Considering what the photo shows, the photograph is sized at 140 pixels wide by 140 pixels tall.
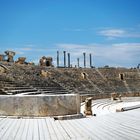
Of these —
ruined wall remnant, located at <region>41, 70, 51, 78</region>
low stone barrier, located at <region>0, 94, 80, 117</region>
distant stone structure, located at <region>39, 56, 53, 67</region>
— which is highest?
distant stone structure, located at <region>39, 56, 53, 67</region>

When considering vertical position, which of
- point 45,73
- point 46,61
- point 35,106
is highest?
point 46,61

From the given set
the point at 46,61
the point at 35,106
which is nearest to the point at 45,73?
the point at 46,61

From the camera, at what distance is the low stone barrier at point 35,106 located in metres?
11.9

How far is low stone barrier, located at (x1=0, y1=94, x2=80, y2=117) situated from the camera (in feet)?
39.1

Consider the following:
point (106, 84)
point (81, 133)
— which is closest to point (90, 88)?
point (106, 84)

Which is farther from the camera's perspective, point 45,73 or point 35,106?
point 45,73

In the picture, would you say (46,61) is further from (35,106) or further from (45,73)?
(35,106)

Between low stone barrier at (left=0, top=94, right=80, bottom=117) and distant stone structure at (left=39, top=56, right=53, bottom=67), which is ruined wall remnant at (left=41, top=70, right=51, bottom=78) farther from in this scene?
low stone barrier at (left=0, top=94, right=80, bottom=117)

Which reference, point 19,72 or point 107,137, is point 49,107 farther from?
point 19,72

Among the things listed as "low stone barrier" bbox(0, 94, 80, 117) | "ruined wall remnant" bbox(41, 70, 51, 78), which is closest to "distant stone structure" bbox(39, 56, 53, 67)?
"ruined wall remnant" bbox(41, 70, 51, 78)

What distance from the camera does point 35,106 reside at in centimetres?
1195

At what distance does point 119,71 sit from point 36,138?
39.9m

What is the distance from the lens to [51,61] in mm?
45625

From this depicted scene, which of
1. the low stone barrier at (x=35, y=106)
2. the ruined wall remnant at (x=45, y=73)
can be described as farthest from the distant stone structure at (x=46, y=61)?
the low stone barrier at (x=35, y=106)
